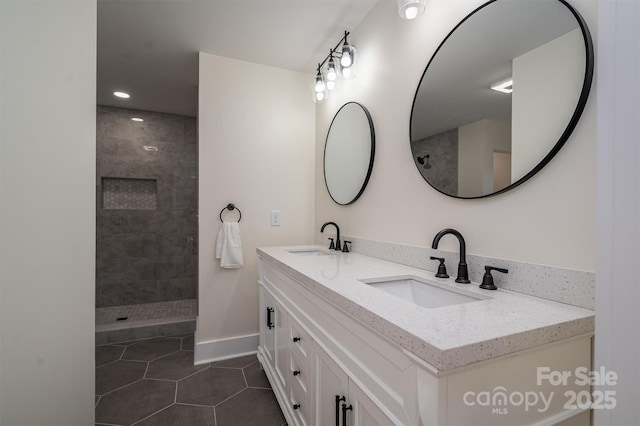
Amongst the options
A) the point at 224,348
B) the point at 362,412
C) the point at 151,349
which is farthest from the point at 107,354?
the point at 362,412

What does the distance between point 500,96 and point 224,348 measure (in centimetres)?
247

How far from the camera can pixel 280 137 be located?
2.54 metres

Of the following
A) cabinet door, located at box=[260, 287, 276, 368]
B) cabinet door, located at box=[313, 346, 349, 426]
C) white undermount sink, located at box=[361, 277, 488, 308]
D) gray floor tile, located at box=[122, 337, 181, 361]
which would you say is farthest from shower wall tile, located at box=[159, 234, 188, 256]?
white undermount sink, located at box=[361, 277, 488, 308]

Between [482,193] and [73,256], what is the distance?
1.57 meters

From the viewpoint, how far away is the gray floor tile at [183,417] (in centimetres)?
161

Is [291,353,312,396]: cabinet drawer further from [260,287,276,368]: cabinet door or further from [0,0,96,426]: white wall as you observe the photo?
[0,0,96,426]: white wall

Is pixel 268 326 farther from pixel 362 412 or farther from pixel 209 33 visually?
pixel 209 33

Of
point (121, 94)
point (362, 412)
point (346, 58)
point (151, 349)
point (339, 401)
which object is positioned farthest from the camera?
point (121, 94)

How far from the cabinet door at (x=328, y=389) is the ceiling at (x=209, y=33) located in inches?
75.7

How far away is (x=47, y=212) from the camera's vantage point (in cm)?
97

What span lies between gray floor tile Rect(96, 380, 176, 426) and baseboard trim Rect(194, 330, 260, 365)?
300mm

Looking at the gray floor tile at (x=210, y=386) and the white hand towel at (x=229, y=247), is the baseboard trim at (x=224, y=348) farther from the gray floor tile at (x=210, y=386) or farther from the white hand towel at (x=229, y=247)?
the white hand towel at (x=229, y=247)

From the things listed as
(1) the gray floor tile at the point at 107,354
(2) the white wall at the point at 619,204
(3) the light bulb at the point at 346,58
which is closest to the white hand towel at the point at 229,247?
(1) the gray floor tile at the point at 107,354

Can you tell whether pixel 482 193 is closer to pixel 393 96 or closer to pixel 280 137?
pixel 393 96
